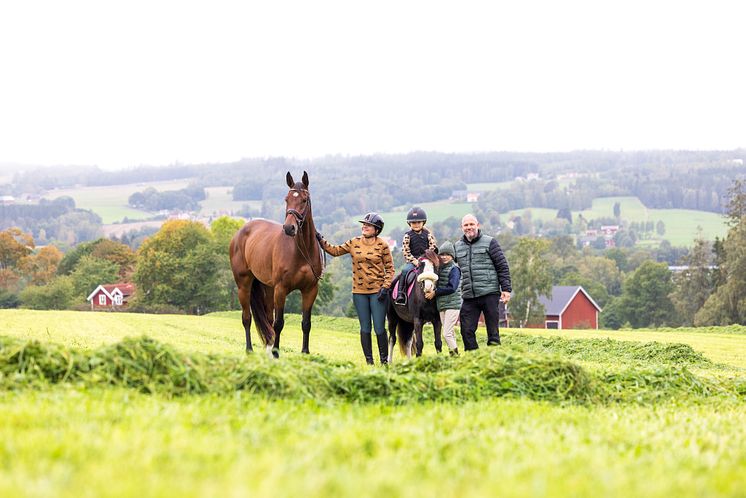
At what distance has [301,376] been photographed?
724cm

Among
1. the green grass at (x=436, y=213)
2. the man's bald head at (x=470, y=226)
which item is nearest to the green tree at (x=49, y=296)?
the man's bald head at (x=470, y=226)

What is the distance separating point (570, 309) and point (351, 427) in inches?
3072

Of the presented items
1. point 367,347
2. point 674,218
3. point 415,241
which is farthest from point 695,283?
point 674,218

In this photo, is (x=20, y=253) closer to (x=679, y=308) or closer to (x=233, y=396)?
(x=679, y=308)

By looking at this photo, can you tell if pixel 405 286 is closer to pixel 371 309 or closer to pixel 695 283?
pixel 371 309

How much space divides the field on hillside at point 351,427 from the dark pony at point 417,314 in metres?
3.33

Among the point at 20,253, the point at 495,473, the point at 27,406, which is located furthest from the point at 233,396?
the point at 20,253

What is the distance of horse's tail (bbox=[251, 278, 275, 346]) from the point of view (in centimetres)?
1474

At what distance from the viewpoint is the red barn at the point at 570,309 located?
79750 millimetres

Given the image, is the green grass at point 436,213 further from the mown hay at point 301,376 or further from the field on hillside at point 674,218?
the mown hay at point 301,376

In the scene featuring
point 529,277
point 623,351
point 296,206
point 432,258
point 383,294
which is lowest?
point 529,277

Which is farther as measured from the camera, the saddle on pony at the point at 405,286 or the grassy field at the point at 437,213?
the grassy field at the point at 437,213

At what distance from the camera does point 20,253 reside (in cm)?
8681

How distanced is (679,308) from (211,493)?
71700 mm
